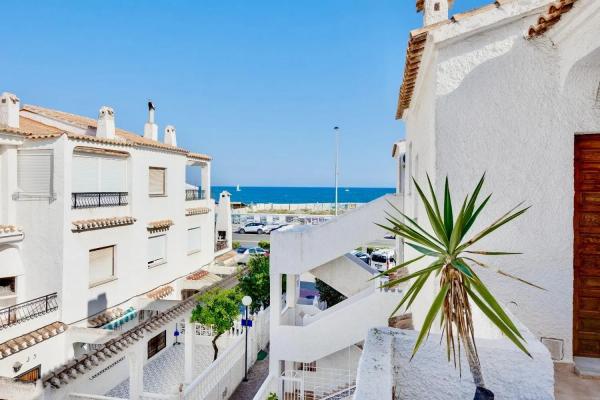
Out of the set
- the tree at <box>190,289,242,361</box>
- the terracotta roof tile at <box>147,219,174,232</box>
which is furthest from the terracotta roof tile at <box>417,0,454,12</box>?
the terracotta roof tile at <box>147,219,174,232</box>

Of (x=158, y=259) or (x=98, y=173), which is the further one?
(x=158, y=259)

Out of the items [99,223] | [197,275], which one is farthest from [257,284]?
[99,223]

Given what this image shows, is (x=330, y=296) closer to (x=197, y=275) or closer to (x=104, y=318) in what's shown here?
(x=197, y=275)

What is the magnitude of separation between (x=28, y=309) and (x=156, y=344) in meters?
A: 6.66

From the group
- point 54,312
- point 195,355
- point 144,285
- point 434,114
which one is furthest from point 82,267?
point 434,114

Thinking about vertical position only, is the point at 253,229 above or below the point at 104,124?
below

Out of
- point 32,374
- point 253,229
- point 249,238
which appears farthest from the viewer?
point 253,229

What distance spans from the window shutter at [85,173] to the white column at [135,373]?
6.35 meters

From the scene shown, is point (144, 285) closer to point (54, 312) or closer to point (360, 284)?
point (54, 312)

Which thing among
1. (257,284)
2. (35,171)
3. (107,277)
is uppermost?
(35,171)

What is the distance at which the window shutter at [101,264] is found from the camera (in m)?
15.1

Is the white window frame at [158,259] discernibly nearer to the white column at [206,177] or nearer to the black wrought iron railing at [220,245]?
the white column at [206,177]

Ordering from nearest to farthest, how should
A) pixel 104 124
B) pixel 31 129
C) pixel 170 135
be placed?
pixel 31 129 < pixel 104 124 < pixel 170 135

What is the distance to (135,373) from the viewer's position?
12.8 meters
